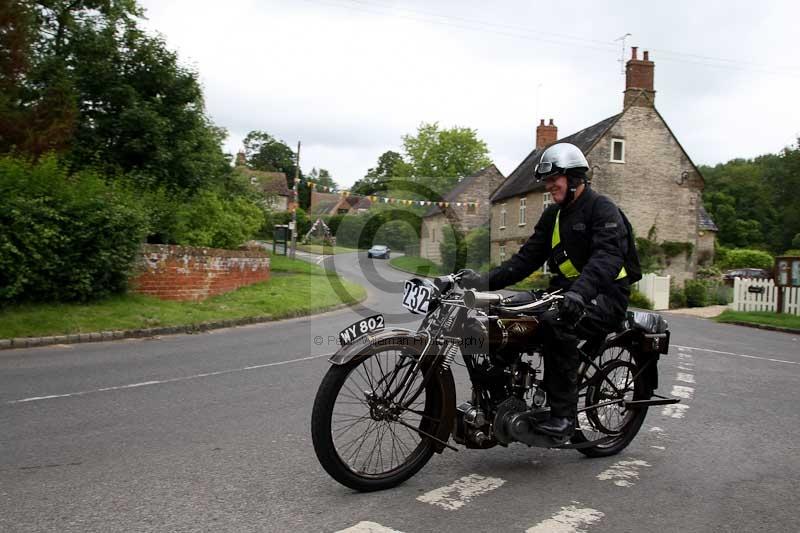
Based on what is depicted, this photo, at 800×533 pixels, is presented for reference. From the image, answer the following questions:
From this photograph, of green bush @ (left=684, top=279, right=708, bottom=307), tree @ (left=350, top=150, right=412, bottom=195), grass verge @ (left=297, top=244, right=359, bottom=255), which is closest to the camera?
green bush @ (left=684, top=279, right=708, bottom=307)

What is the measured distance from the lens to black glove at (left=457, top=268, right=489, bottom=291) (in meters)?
4.57

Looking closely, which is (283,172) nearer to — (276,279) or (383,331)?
(276,279)

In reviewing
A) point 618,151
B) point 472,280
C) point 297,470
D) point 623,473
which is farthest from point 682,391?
point 618,151

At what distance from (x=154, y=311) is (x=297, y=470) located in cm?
1037

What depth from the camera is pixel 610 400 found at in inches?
198

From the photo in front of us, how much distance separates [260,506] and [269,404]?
2.92 meters

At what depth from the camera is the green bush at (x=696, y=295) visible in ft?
97.8

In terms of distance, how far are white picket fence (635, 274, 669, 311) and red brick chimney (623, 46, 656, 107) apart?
1462 centimetres

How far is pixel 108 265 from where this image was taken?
43.6ft

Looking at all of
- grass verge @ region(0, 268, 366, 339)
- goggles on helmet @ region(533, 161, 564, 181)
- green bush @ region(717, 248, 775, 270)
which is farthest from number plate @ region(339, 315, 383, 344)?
green bush @ region(717, 248, 775, 270)

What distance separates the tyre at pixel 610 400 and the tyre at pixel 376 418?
1.28 m

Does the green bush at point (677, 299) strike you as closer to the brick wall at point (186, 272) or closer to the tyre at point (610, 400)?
the brick wall at point (186, 272)

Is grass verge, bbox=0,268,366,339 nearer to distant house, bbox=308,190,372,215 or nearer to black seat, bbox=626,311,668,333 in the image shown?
black seat, bbox=626,311,668,333

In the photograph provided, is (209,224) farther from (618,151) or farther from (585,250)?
(618,151)
